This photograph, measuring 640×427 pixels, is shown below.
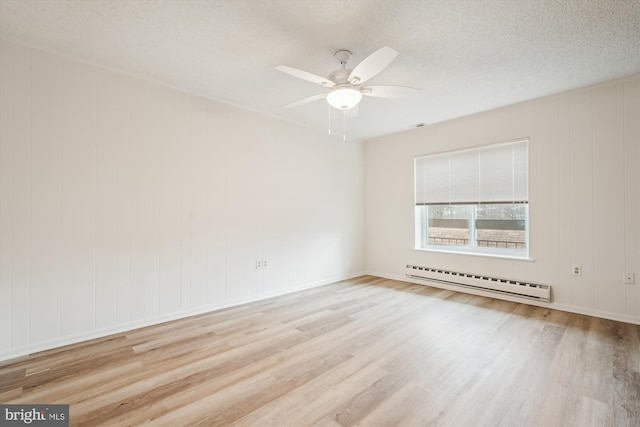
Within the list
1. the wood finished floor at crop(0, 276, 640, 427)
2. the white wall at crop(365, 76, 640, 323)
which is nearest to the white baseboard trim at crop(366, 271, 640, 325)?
the white wall at crop(365, 76, 640, 323)

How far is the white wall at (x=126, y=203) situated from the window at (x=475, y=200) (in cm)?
220

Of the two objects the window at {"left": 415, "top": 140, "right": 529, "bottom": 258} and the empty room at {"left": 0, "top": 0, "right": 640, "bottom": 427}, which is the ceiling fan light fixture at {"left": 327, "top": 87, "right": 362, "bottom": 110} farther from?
the window at {"left": 415, "top": 140, "right": 529, "bottom": 258}

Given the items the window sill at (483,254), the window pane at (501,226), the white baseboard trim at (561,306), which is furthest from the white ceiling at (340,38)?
the white baseboard trim at (561,306)

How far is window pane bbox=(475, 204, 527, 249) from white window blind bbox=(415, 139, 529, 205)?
15cm

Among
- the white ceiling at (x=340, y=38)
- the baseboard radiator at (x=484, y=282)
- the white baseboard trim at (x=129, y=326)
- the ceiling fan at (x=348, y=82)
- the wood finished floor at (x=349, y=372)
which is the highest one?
the white ceiling at (x=340, y=38)

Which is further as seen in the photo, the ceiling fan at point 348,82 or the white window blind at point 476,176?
the white window blind at point 476,176

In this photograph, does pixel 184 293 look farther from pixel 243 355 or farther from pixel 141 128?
pixel 141 128

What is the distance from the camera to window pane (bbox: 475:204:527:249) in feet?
12.8

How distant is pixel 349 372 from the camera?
217cm

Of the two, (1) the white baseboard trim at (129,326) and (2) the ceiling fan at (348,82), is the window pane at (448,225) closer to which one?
(1) the white baseboard trim at (129,326)

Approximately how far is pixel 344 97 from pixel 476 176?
9.11 feet

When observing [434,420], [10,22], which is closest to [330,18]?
[10,22]

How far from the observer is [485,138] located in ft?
13.4

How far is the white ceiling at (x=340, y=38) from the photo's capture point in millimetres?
2016
